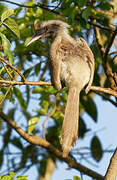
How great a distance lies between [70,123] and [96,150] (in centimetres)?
233

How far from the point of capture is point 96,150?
243 inches

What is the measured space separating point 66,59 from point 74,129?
1019mm

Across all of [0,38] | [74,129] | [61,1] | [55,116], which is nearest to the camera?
[0,38]

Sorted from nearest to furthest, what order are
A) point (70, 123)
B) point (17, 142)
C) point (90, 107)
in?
point (70, 123), point (90, 107), point (17, 142)

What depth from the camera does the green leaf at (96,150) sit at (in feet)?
20.2

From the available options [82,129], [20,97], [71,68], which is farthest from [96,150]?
[71,68]

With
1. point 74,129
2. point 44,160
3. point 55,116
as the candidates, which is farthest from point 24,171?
point 74,129

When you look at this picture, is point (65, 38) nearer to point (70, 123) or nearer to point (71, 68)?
point (71, 68)

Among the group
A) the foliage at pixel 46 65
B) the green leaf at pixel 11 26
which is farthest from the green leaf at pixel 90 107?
the green leaf at pixel 11 26

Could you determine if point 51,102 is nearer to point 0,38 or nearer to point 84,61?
point 84,61

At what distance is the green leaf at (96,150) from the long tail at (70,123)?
2165 mm

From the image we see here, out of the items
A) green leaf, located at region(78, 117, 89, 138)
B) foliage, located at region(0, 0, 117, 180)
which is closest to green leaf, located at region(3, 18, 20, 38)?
foliage, located at region(0, 0, 117, 180)

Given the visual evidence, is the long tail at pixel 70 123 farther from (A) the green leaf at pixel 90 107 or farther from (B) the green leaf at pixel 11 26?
(A) the green leaf at pixel 90 107

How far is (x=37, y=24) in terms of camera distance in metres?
5.61
